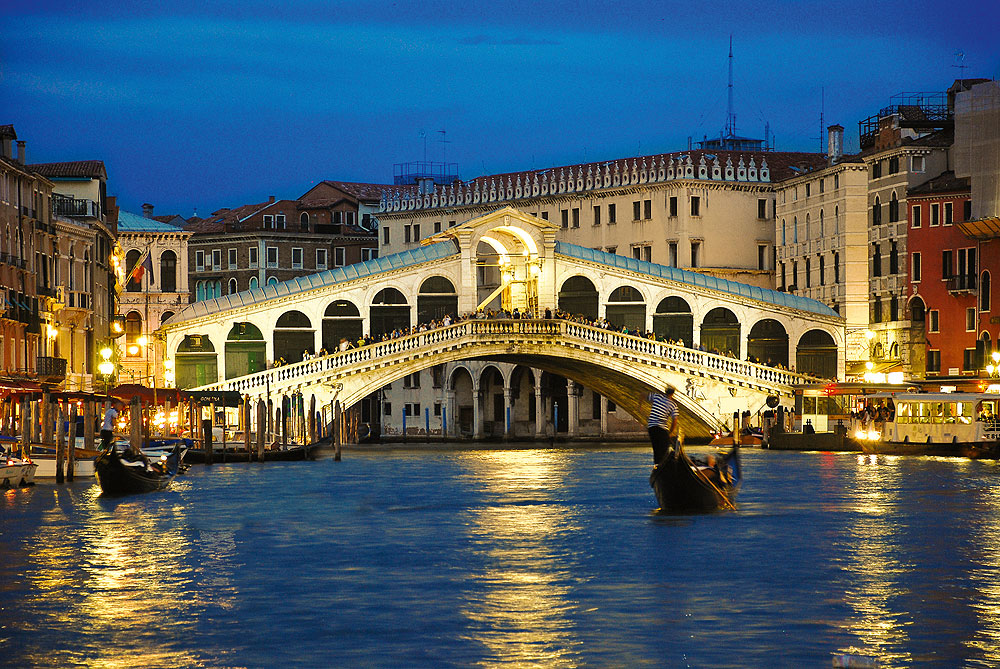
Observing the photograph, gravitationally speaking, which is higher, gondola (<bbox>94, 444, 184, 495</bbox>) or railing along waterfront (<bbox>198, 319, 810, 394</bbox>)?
railing along waterfront (<bbox>198, 319, 810, 394</bbox>)

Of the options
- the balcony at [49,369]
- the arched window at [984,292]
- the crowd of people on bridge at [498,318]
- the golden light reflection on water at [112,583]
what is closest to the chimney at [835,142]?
the crowd of people on bridge at [498,318]

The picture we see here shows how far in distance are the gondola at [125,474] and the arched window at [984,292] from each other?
2471 cm

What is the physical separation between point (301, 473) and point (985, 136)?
20846mm

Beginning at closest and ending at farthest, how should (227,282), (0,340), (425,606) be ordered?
(425,606) < (0,340) < (227,282)

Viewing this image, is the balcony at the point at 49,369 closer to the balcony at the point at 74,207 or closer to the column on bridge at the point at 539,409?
the balcony at the point at 74,207

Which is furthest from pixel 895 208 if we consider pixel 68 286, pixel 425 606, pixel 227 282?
pixel 425 606

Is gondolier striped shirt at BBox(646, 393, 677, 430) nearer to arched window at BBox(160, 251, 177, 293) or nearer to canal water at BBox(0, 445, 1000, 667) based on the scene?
canal water at BBox(0, 445, 1000, 667)

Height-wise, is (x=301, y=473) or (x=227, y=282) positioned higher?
(x=227, y=282)

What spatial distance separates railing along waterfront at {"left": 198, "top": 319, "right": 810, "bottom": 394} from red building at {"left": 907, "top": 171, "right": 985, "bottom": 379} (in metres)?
5.62

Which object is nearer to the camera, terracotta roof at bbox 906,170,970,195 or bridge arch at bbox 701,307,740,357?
terracotta roof at bbox 906,170,970,195

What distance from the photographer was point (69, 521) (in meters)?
24.4

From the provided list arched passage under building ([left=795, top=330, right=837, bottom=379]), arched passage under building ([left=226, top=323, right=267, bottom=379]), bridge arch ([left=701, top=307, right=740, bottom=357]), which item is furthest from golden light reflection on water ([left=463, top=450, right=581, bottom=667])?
arched passage under building ([left=795, top=330, right=837, bottom=379])

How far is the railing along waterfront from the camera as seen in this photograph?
46.6 meters

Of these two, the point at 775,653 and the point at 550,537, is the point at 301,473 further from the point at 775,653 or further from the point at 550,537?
the point at 775,653
